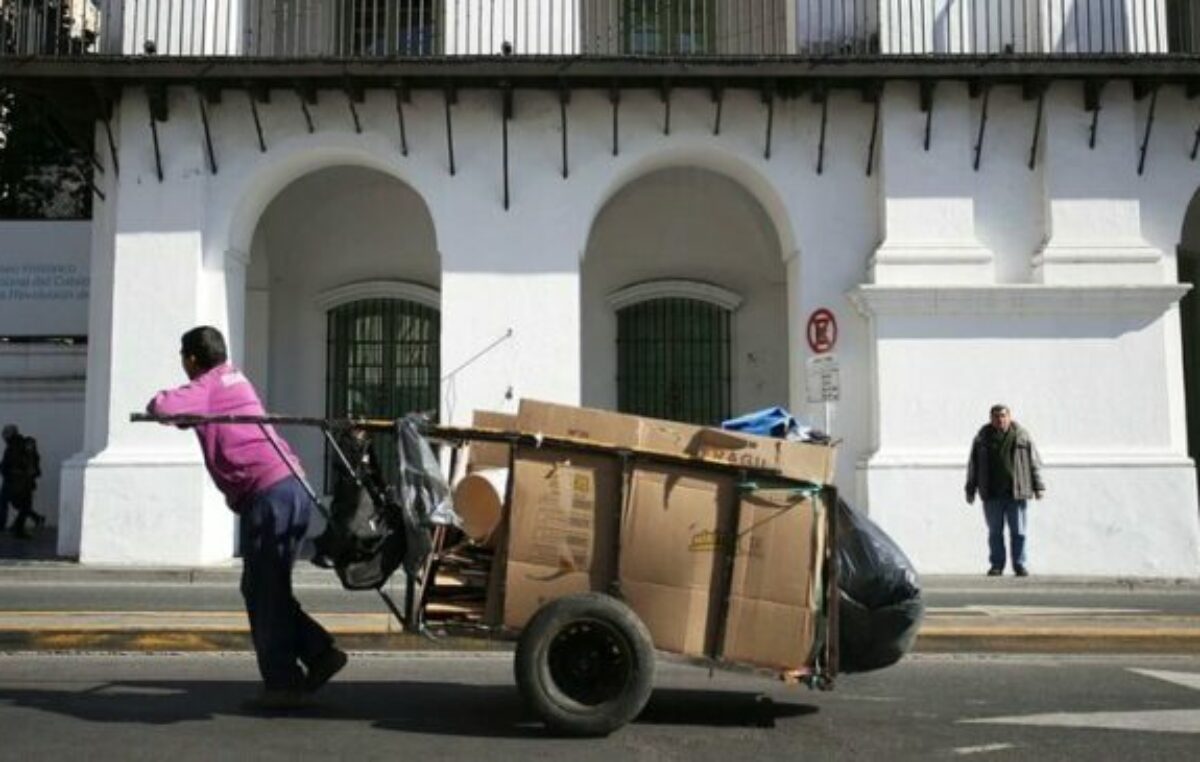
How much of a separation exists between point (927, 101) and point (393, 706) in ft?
34.3

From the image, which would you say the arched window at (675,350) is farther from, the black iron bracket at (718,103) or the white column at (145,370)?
the white column at (145,370)

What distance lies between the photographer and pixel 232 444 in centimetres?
590

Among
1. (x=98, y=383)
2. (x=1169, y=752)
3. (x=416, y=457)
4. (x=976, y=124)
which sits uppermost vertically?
(x=976, y=124)

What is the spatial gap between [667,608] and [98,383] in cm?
1106

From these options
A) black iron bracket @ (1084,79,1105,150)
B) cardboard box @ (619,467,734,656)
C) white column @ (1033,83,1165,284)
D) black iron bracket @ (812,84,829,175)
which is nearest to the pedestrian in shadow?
black iron bracket @ (812,84,829,175)

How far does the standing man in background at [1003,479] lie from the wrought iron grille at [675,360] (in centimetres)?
495

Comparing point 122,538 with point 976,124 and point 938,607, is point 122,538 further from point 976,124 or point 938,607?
point 976,124

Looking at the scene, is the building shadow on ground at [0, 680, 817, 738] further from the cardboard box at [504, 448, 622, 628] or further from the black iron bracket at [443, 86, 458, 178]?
the black iron bracket at [443, 86, 458, 178]

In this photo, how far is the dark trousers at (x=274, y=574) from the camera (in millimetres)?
5879

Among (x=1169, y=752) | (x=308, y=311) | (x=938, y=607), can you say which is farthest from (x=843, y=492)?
(x=1169, y=752)

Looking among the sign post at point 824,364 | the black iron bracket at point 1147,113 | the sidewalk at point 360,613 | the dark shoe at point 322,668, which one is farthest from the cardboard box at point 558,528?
the black iron bracket at point 1147,113

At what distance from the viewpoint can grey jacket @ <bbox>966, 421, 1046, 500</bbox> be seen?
1255cm

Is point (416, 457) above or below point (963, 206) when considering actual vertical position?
below

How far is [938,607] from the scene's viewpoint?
1016cm
